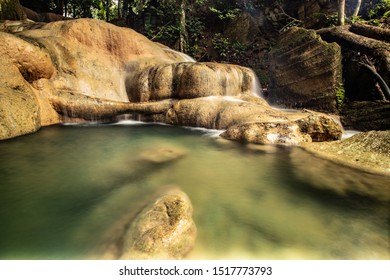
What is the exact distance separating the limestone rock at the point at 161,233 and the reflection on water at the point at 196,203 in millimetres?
157

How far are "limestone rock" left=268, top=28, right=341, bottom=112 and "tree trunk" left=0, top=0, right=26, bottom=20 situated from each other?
12429mm

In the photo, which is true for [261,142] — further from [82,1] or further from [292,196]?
[82,1]

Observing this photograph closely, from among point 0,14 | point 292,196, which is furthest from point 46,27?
point 292,196

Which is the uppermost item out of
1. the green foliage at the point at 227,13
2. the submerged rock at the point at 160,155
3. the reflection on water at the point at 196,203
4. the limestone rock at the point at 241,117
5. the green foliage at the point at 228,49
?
the green foliage at the point at 227,13

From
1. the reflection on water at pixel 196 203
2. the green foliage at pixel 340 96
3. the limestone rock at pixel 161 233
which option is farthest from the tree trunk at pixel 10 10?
the green foliage at pixel 340 96

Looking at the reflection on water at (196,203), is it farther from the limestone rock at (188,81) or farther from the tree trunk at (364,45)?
the tree trunk at (364,45)

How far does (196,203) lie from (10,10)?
13.8 m

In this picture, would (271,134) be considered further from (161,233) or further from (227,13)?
(227,13)

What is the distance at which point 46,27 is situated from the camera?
9906 mm

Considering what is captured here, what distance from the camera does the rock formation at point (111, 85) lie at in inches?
247

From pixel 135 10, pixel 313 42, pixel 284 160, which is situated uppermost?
pixel 135 10

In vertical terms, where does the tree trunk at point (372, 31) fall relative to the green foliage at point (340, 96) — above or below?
above

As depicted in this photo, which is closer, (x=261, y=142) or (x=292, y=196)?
(x=292, y=196)
